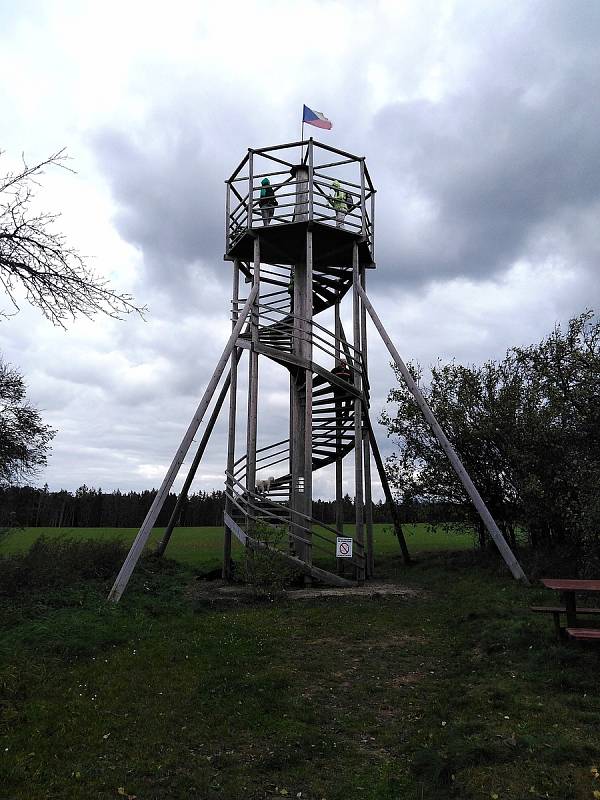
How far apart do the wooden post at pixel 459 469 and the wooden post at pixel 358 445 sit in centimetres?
36

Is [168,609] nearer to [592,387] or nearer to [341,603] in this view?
[341,603]

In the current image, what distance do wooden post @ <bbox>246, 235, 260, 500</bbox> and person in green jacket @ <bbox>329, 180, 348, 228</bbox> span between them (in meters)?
2.43

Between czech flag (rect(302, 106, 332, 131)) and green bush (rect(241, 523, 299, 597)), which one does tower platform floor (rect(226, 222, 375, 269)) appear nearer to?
czech flag (rect(302, 106, 332, 131))

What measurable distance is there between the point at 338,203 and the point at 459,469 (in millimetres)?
8639

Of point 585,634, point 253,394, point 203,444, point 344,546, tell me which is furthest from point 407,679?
point 203,444

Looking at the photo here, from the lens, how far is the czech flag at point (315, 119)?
17000 millimetres

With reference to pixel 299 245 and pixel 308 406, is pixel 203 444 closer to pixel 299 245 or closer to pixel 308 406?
pixel 308 406

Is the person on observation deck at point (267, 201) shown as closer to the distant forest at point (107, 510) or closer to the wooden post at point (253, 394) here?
the wooden post at point (253, 394)

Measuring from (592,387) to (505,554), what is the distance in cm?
436

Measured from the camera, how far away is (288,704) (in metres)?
6.54

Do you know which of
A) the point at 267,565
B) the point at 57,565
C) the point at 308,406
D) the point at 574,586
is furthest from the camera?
the point at 308,406

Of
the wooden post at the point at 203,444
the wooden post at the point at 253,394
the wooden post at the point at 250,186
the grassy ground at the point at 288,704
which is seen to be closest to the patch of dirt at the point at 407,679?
the grassy ground at the point at 288,704

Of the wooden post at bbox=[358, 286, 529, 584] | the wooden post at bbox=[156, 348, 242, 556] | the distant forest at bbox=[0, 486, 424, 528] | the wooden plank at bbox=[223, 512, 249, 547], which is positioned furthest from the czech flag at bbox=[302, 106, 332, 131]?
the distant forest at bbox=[0, 486, 424, 528]

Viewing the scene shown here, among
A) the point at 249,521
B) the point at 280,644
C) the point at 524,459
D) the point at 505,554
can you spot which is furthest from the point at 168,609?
the point at 524,459
